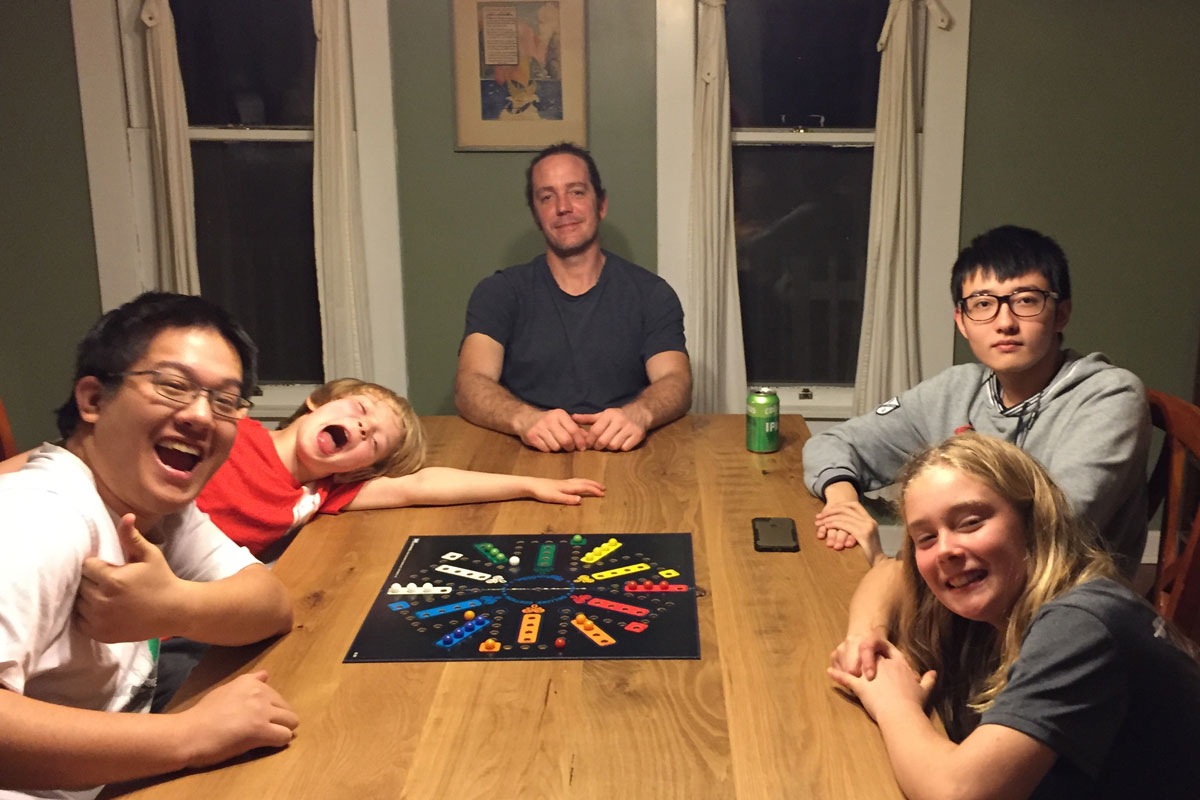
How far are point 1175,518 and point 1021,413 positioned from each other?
310 mm

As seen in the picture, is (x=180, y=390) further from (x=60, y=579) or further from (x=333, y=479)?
(x=333, y=479)

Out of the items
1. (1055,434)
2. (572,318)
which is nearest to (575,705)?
(1055,434)

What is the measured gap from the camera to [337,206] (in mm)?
3223

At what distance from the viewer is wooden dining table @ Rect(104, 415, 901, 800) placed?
41.2 inches

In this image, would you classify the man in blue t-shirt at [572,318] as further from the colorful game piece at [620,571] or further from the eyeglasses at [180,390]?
the eyeglasses at [180,390]

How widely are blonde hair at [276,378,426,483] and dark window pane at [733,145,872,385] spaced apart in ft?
5.61

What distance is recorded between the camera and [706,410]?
3393mm

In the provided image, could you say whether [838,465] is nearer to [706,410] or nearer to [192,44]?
[706,410]

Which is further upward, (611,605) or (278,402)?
(611,605)

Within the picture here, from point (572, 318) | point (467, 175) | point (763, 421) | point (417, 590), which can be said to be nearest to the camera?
point (417, 590)

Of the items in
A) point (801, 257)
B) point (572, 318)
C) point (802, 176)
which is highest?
point (802, 176)

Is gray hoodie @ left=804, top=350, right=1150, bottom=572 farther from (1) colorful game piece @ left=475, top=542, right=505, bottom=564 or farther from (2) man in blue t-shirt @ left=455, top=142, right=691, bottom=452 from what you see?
(2) man in blue t-shirt @ left=455, top=142, right=691, bottom=452

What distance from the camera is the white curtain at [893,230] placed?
3.09m

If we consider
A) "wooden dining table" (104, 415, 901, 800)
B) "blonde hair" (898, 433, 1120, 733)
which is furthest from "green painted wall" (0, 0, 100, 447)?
"blonde hair" (898, 433, 1120, 733)
